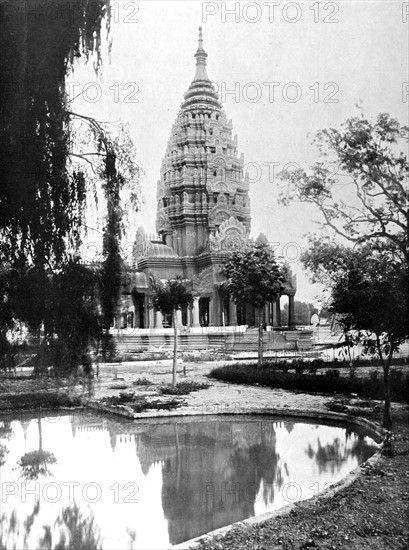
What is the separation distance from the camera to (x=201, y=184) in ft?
114

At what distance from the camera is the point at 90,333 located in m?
7.01

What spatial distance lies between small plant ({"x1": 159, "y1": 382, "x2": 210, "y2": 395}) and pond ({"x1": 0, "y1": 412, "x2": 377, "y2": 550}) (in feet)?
7.28

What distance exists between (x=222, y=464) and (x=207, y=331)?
17.8 m

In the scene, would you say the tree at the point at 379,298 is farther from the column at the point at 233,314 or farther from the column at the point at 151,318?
the column at the point at 233,314

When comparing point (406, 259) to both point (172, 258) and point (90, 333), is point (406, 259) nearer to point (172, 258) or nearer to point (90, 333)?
point (90, 333)

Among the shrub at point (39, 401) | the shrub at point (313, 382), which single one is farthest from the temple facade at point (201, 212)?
the shrub at point (39, 401)

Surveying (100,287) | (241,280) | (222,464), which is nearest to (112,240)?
(100,287)

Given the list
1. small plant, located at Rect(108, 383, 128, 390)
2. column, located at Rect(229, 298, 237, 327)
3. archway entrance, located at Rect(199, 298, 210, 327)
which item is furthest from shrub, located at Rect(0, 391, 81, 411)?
archway entrance, located at Rect(199, 298, 210, 327)

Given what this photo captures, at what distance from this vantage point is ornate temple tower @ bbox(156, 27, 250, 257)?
113ft

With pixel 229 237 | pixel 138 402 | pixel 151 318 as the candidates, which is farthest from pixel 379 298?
pixel 229 237

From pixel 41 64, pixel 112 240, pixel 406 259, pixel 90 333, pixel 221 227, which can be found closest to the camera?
pixel 41 64

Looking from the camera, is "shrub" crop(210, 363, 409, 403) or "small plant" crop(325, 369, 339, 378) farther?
"small plant" crop(325, 369, 339, 378)

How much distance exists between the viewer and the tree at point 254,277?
1836cm

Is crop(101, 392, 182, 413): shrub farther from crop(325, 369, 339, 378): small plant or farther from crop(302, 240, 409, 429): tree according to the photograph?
crop(325, 369, 339, 378): small plant
